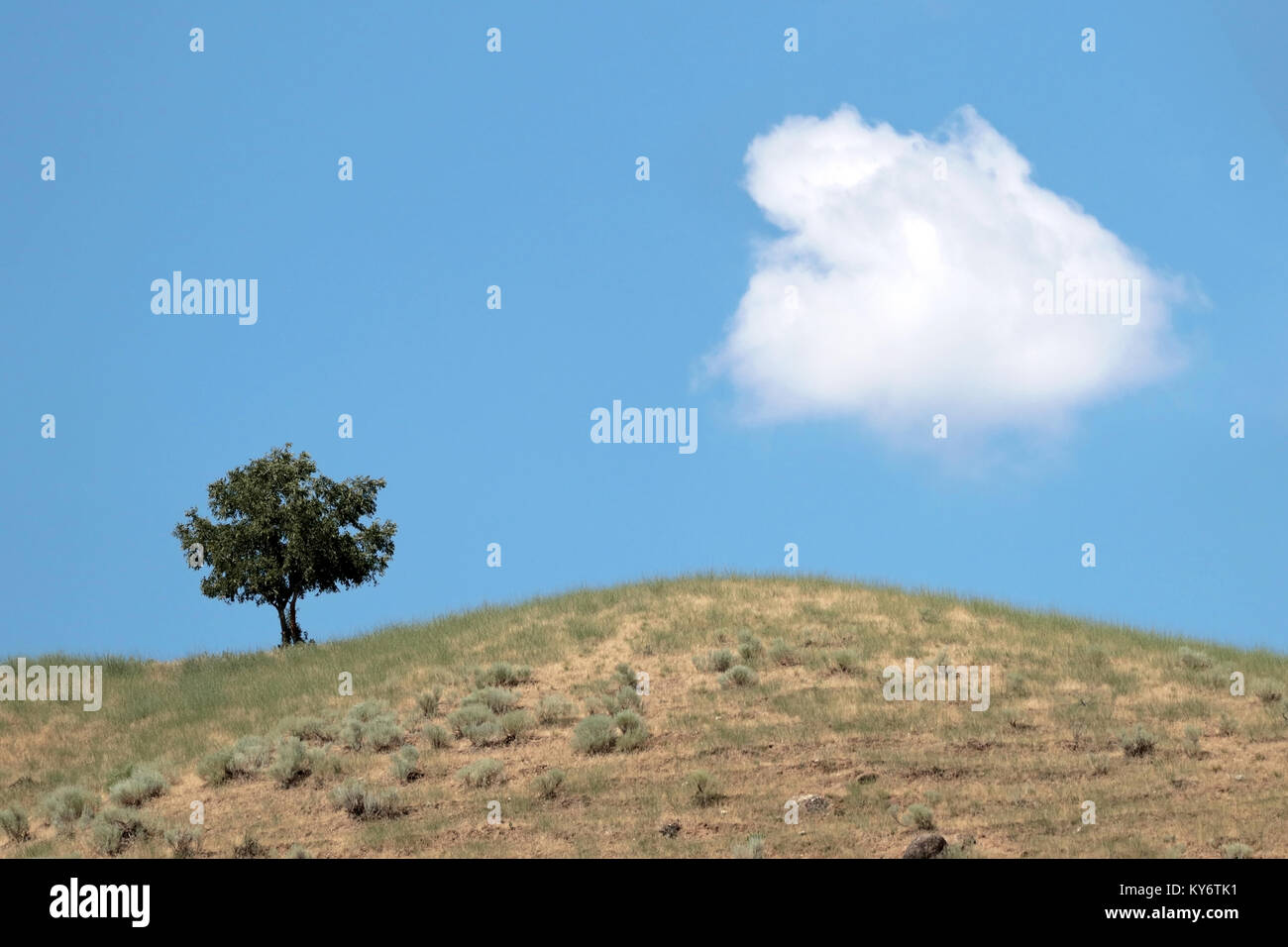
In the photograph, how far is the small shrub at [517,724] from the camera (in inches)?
1234

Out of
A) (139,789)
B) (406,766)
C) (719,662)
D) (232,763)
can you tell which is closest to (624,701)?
(719,662)

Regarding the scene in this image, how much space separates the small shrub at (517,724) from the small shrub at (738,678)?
5.19 meters

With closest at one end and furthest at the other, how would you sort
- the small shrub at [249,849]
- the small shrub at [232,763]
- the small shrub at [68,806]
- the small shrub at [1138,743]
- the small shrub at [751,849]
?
the small shrub at [751,849] < the small shrub at [249,849] < the small shrub at [1138,743] < the small shrub at [68,806] < the small shrub at [232,763]

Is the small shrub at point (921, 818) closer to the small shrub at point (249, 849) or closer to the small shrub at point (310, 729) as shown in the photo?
the small shrub at point (249, 849)

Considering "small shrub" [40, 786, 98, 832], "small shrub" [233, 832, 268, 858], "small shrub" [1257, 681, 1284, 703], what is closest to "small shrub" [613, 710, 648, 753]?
"small shrub" [233, 832, 268, 858]

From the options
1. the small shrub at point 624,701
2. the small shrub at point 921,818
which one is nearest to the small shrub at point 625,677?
the small shrub at point 624,701

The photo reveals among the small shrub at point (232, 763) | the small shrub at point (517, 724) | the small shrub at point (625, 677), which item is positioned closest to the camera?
the small shrub at point (232, 763)

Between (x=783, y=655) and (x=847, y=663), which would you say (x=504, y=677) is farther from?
(x=847, y=663)

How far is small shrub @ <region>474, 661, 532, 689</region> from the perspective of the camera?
1390 inches

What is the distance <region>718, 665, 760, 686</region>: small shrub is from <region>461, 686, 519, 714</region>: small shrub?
5521mm

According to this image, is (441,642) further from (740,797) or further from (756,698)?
(740,797)

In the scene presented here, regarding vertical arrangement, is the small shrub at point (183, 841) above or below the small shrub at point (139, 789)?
below
